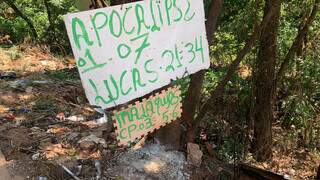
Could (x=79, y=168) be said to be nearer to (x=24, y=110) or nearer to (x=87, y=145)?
(x=87, y=145)

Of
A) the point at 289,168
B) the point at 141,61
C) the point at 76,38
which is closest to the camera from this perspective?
the point at 76,38

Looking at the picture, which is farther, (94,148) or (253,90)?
→ (253,90)

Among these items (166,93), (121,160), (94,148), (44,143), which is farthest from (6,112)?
(166,93)

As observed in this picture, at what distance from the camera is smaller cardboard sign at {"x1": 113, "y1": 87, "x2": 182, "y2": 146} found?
102 inches

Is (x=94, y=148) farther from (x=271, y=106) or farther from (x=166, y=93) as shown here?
(x=271, y=106)

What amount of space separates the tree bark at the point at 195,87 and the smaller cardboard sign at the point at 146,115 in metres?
0.26

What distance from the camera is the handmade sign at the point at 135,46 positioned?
221 centimetres

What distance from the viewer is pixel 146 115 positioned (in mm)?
2752

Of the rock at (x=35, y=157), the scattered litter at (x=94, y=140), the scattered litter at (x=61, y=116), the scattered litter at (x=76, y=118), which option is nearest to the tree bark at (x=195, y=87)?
the scattered litter at (x=94, y=140)

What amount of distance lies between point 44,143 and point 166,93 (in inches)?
48.1

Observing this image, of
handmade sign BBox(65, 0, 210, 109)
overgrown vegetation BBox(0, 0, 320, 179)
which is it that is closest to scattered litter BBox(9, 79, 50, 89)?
overgrown vegetation BBox(0, 0, 320, 179)

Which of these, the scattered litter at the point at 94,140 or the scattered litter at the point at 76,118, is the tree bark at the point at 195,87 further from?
the scattered litter at the point at 76,118

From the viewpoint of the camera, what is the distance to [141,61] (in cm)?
251

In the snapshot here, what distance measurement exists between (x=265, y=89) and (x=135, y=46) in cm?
203
